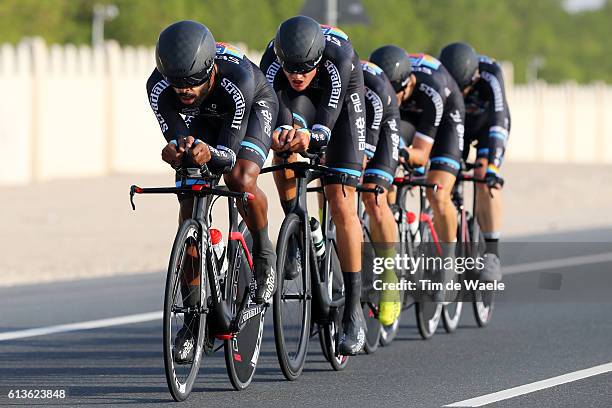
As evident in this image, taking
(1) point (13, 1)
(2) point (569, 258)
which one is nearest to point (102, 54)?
(2) point (569, 258)

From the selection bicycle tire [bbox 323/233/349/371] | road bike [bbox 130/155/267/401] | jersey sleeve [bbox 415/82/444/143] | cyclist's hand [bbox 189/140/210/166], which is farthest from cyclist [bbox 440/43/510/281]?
cyclist's hand [bbox 189/140/210/166]

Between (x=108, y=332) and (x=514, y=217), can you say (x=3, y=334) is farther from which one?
(x=514, y=217)

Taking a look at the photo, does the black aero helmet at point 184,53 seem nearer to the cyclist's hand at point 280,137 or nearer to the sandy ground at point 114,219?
the cyclist's hand at point 280,137

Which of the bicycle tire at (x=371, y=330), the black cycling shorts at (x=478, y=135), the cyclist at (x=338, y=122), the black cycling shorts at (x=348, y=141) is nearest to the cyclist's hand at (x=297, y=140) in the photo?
the cyclist at (x=338, y=122)

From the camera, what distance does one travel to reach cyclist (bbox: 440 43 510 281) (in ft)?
42.9

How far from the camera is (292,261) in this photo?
32.0 ft

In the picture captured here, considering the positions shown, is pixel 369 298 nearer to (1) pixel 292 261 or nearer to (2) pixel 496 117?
(1) pixel 292 261

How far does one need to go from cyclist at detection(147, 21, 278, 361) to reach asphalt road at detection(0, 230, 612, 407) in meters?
0.69

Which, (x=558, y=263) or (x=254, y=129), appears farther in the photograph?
(x=558, y=263)

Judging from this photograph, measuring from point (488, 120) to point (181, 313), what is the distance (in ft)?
17.9

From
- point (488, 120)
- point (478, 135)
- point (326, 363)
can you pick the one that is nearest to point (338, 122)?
point (326, 363)

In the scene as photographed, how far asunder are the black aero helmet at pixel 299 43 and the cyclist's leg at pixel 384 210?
155cm

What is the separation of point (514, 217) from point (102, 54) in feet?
29.0

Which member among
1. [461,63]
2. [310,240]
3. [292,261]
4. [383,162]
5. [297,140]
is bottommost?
[292,261]
